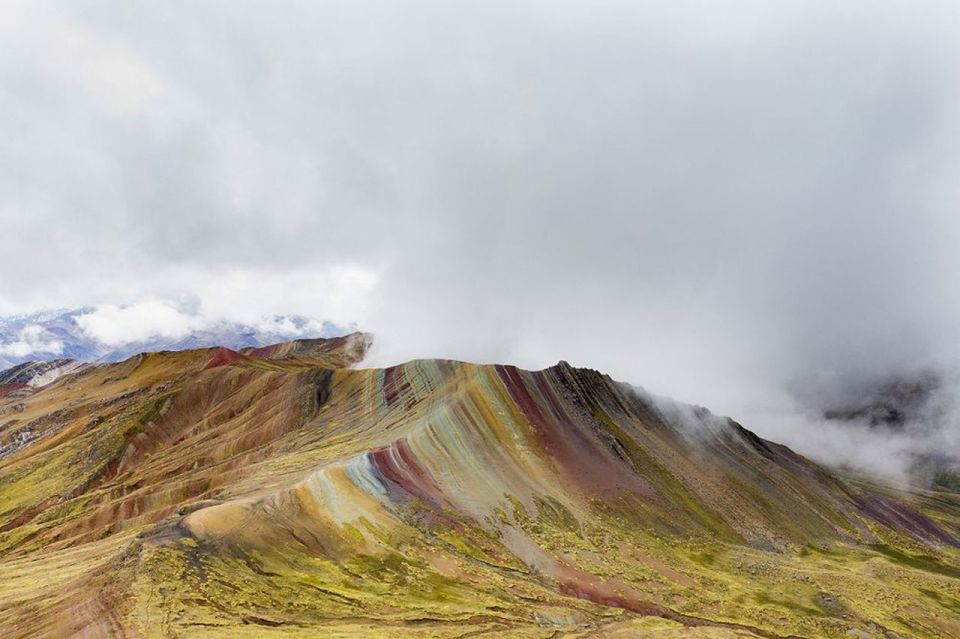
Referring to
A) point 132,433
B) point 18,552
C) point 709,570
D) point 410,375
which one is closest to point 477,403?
point 410,375

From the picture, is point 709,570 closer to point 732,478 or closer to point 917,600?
point 917,600

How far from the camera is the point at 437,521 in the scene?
54625 mm

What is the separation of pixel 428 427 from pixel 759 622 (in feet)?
151

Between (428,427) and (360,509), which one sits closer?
(360,509)

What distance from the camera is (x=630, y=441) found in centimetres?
9319

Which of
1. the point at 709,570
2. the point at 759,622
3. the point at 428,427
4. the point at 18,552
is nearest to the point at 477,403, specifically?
the point at 428,427

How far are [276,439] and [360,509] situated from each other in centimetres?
3959

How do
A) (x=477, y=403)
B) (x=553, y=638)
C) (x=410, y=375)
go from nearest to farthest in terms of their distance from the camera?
(x=553, y=638) < (x=477, y=403) < (x=410, y=375)

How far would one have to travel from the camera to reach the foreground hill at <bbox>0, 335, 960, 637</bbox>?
35.9 m

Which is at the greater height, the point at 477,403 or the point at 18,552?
the point at 477,403

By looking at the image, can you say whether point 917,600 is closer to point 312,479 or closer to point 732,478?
point 732,478

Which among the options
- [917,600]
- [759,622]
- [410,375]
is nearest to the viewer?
[759,622]

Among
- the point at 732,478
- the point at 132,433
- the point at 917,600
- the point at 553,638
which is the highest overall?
the point at 132,433

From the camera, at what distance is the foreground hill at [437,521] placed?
35.9 m
